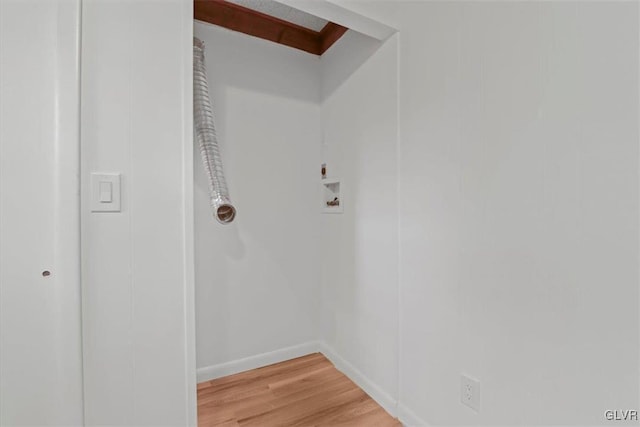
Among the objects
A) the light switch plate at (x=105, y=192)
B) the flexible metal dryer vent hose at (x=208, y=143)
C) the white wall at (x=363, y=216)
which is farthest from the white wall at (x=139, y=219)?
the white wall at (x=363, y=216)

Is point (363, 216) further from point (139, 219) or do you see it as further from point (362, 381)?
point (139, 219)

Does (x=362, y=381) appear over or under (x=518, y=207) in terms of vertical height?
under

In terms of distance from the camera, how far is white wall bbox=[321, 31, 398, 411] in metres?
1.55

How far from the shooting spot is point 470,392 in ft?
3.74

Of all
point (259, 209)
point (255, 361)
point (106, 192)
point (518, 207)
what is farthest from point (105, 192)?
point (255, 361)

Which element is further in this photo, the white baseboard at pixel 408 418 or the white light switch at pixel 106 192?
the white baseboard at pixel 408 418

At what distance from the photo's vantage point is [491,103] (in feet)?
3.49

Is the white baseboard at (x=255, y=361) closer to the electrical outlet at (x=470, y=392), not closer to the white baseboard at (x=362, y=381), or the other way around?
the white baseboard at (x=362, y=381)

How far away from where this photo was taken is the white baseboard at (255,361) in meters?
1.83

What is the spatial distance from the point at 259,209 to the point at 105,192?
1110mm

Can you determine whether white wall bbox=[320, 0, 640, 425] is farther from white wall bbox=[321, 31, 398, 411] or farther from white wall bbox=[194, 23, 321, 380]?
white wall bbox=[194, 23, 321, 380]

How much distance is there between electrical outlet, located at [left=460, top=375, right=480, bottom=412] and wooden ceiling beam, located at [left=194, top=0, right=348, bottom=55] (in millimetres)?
2098

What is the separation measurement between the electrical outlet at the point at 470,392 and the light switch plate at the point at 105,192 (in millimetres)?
1467

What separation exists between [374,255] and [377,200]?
32cm
